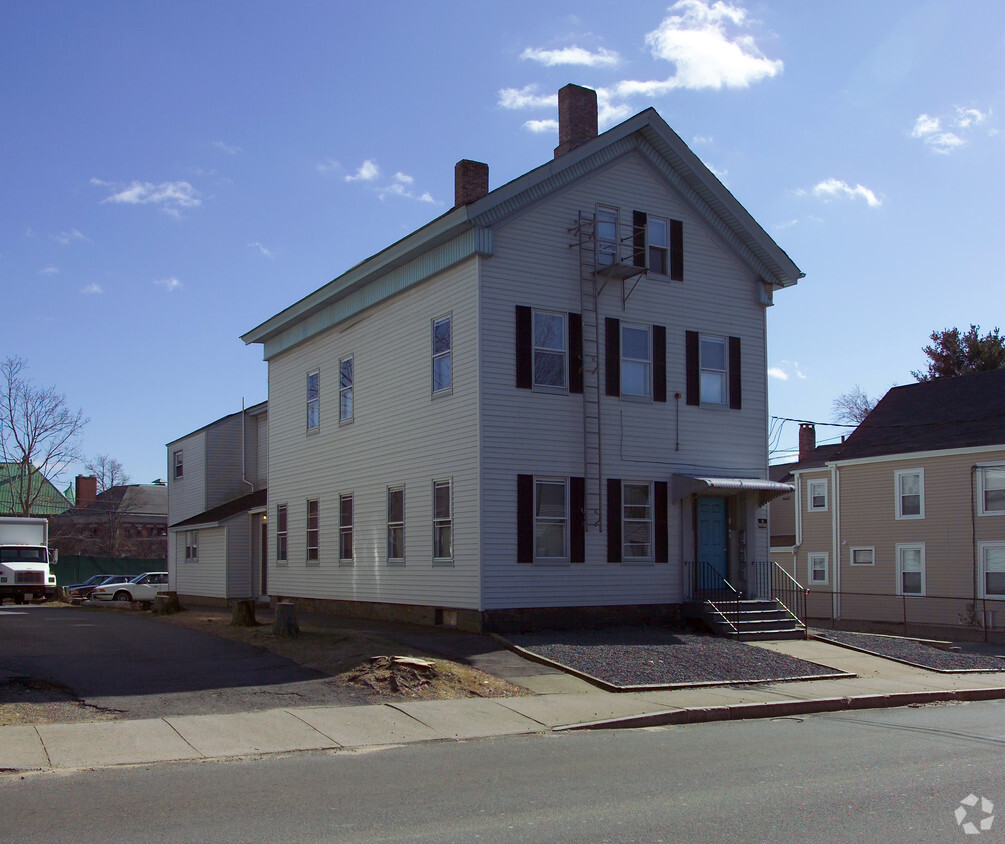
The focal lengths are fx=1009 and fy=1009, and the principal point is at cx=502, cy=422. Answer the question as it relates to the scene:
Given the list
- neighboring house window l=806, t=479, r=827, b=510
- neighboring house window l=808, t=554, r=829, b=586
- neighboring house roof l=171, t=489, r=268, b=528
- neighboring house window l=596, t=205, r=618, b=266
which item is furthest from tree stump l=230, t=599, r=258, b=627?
neighboring house window l=806, t=479, r=827, b=510

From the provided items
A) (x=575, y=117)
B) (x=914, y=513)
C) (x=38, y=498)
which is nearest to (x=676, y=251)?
(x=575, y=117)

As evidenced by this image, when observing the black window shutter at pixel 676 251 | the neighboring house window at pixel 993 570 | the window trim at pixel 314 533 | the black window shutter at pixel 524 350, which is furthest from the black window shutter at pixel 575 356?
the neighboring house window at pixel 993 570

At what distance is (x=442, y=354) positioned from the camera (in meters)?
21.1

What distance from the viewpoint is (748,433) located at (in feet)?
75.9

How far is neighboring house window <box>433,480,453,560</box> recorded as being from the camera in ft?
67.3

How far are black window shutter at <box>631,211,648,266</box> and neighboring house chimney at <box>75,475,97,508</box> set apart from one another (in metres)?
68.4

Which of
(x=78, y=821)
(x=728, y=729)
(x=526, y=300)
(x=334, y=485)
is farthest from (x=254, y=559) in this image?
(x=78, y=821)

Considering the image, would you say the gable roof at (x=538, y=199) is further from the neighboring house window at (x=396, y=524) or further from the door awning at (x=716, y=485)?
the door awning at (x=716, y=485)

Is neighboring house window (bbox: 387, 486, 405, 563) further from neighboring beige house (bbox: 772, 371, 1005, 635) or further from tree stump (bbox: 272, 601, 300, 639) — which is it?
neighboring beige house (bbox: 772, 371, 1005, 635)

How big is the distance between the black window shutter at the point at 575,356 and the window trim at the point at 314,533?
9.03 metres

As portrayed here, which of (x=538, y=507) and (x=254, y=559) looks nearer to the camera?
(x=538, y=507)

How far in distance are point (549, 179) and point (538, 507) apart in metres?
6.70

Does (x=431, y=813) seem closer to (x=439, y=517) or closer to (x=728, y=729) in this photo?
(x=728, y=729)

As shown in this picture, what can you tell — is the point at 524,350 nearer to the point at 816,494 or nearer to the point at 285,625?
the point at 285,625
